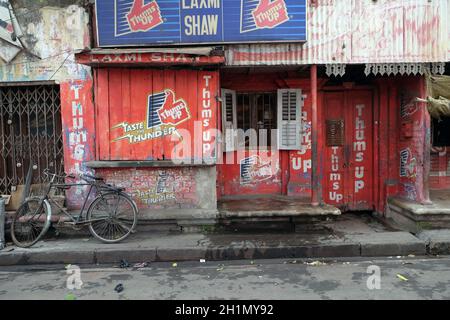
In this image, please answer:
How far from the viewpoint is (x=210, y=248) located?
6.14 m

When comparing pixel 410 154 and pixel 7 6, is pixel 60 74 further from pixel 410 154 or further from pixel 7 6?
pixel 410 154

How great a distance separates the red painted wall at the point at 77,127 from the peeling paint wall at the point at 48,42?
237 millimetres

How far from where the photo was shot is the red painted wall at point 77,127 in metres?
7.25

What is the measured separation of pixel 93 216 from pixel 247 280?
2975mm

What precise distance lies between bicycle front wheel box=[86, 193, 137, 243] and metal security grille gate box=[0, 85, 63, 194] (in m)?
1.50

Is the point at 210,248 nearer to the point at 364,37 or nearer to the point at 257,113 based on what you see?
the point at 257,113

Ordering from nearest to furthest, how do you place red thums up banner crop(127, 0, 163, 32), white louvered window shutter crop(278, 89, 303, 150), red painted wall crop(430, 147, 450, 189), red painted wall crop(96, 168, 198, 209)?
1. red thums up banner crop(127, 0, 163, 32)
2. red painted wall crop(96, 168, 198, 209)
3. white louvered window shutter crop(278, 89, 303, 150)
4. red painted wall crop(430, 147, 450, 189)

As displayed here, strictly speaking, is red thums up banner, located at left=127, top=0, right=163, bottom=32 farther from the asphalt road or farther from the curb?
the asphalt road

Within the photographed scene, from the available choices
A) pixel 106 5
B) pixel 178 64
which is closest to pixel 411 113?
pixel 178 64

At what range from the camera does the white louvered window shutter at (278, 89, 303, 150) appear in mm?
8273

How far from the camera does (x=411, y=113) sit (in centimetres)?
762

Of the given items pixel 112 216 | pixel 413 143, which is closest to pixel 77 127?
pixel 112 216

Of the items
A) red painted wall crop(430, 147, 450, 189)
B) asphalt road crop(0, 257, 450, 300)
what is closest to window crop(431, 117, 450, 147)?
red painted wall crop(430, 147, 450, 189)

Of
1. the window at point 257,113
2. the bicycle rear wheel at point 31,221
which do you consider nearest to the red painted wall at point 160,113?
the bicycle rear wheel at point 31,221
